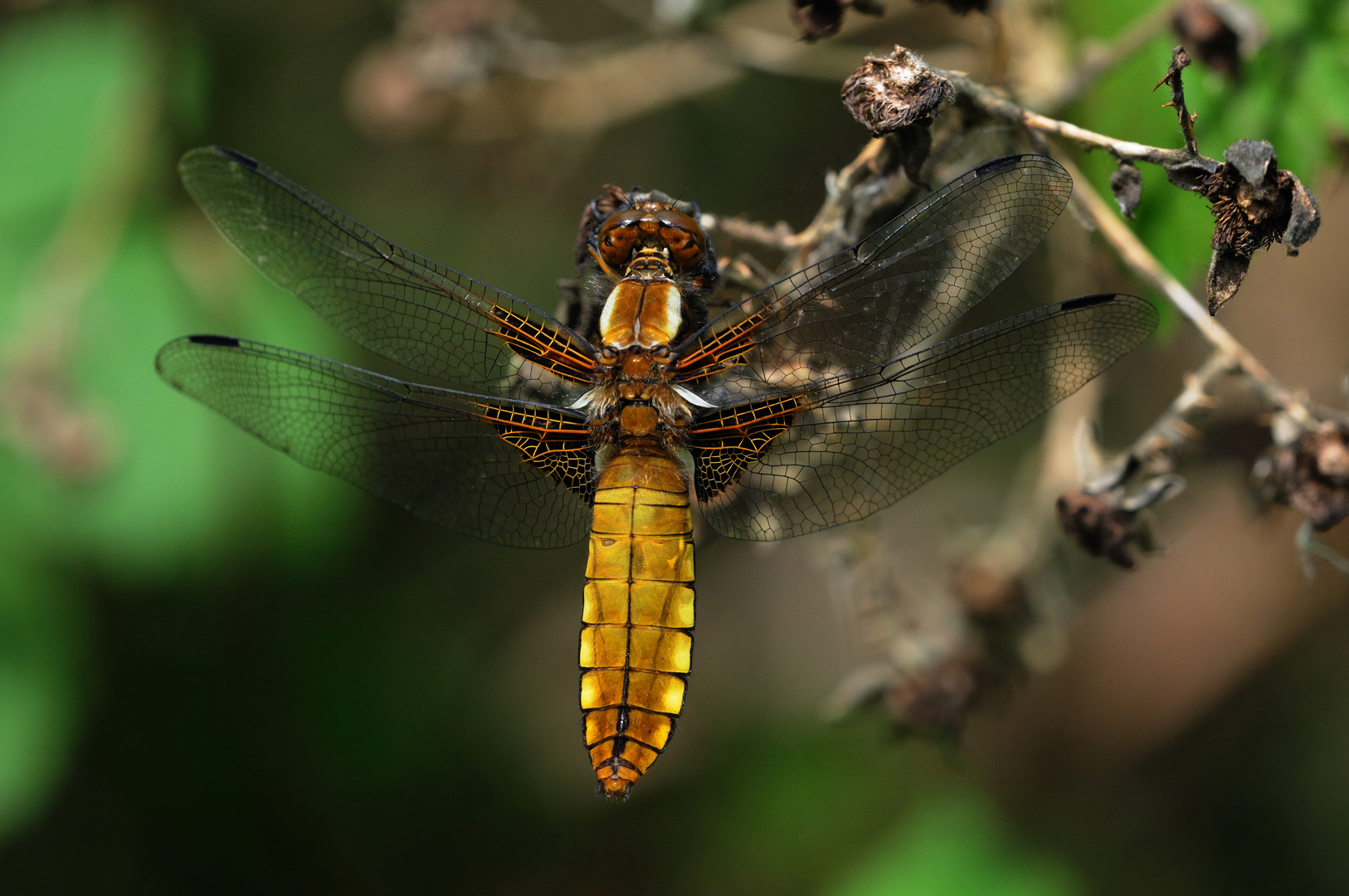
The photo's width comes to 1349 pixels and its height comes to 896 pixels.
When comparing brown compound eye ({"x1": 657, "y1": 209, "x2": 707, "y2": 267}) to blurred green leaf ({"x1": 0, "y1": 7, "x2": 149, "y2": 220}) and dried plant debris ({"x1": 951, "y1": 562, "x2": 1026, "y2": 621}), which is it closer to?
dried plant debris ({"x1": 951, "y1": 562, "x2": 1026, "y2": 621})

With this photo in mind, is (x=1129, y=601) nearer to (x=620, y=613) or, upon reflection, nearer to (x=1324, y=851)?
(x=1324, y=851)

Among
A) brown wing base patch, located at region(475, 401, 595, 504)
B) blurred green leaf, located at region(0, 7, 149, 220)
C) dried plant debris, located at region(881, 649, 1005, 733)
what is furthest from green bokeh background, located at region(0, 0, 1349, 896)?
brown wing base patch, located at region(475, 401, 595, 504)

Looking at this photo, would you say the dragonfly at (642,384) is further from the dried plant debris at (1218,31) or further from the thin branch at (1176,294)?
the dried plant debris at (1218,31)

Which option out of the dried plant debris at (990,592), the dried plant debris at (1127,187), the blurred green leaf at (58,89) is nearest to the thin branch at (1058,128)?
the dried plant debris at (1127,187)

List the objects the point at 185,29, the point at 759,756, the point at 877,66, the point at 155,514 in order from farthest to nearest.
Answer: the point at 759,756, the point at 185,29, the point at 155,514, the point at 877,66

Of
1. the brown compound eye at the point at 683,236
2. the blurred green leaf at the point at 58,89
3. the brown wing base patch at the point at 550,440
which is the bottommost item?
the brown wing base patch at the point at 550,440

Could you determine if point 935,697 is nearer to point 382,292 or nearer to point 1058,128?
point 1058,128

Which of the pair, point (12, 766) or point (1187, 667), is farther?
point (1187, 667)

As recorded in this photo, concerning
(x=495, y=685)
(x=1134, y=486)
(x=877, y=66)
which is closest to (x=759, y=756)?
(x=495, y=685)
